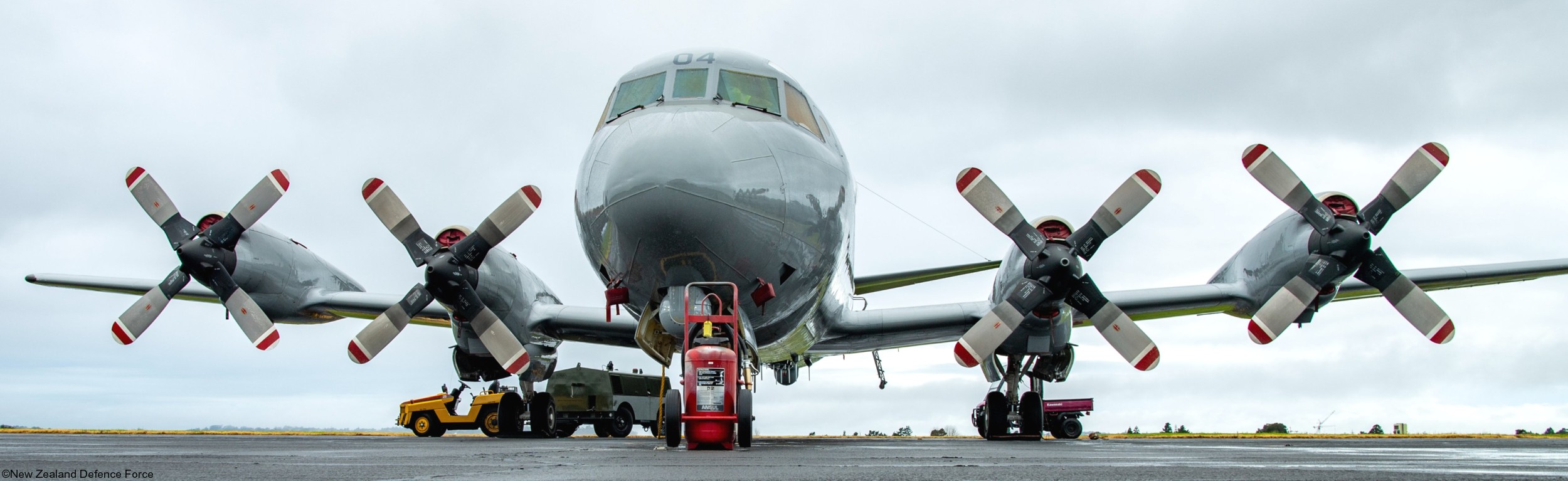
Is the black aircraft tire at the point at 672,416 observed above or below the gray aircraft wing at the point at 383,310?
below

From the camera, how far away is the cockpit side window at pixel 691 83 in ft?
35.1

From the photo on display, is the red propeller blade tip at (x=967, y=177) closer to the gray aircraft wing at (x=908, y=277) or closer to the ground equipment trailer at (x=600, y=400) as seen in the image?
the gray aircraft wing at (x=908, y=277)

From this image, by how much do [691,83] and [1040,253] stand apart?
15.7ft

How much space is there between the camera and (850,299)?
1566 cm

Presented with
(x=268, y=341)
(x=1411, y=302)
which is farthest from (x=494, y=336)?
(x=1411, y=302)

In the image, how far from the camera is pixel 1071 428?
19781 mm

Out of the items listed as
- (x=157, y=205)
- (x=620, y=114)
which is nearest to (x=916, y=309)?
(x=620, y=114)

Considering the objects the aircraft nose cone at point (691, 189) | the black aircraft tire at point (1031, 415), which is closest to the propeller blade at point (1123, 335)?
the black aircraft tire at point (1031, 415)

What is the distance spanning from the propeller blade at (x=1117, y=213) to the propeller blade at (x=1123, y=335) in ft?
1.50

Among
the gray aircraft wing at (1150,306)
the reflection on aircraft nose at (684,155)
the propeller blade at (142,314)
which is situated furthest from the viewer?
the propeller blade at (142,314)

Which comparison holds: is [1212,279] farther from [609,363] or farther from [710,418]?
[609,363]

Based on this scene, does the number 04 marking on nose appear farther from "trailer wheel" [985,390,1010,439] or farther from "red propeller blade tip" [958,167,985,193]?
"trailer wheel" [985,390,1010,439]

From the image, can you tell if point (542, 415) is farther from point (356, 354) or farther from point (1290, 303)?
point (1290, 303)

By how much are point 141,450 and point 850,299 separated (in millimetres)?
9544
